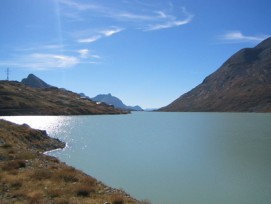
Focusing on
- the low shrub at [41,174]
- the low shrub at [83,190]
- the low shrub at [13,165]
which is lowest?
the low shrub at [83,190]

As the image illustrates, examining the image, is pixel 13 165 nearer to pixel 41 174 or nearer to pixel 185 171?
pixel 41 174

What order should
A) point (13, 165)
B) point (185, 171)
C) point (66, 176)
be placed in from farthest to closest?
1. point (185, 171)
2. point (13, 165)
3. point (66, 176)

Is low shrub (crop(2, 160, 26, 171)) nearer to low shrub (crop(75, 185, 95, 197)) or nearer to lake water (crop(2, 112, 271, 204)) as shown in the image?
low shrub (crop(75, 185, 95, 197))

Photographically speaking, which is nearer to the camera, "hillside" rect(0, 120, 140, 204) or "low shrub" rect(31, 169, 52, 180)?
"hillside" rect(0, 120, 140, 204)

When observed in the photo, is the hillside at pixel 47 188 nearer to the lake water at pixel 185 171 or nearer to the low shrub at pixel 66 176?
the low shrub at pixel 66 176

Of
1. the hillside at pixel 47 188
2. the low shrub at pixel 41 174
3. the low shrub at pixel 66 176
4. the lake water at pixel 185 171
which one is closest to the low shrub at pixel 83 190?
the hillside at pixel 47 188

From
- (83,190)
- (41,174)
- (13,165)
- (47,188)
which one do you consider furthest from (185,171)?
(47,188)

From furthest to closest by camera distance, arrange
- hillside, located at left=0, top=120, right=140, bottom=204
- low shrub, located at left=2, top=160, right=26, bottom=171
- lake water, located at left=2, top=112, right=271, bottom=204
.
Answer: lake water, located at left=2, top=112, right=271, bottom=204 → low shrub, located at left=2, top=160, right=26, bottom=171 → hillside, located at left=0, top=120, right=140, bottom=204

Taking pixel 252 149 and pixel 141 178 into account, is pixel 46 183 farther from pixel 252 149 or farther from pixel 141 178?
pixel 252 149

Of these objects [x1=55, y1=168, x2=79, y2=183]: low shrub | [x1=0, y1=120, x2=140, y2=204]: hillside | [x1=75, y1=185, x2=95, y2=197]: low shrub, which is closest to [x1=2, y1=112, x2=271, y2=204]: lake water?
[x1=55, y1=168, x2=79, y2=183]: low shrub

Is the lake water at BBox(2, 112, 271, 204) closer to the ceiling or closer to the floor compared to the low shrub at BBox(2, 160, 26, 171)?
closer to the floor

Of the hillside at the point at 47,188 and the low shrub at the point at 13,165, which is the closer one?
the hillside at the point at 47,188

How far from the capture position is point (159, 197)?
91.2ft

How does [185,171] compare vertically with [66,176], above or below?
below
